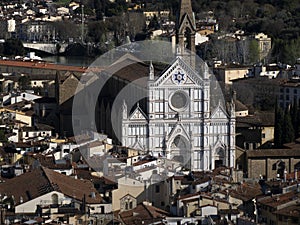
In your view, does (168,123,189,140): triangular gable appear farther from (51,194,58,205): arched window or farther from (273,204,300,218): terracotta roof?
(273,204,300,218): terracotta roof

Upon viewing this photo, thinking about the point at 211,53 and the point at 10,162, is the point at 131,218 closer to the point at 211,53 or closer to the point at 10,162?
the point at 10,162

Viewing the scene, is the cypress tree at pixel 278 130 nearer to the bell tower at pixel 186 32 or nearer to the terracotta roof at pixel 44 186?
the bell tower at pixel 186 32

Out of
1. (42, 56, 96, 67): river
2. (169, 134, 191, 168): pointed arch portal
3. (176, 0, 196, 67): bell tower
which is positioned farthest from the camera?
(42, 56, 96, 67): river

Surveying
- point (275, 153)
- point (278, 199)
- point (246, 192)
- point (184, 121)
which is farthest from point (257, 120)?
point (278, 199)

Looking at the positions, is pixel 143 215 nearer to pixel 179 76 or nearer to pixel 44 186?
pixel 44 186

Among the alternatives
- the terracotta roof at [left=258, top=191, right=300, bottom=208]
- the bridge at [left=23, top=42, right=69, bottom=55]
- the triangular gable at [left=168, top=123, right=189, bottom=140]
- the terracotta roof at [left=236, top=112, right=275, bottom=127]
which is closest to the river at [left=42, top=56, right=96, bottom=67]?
the bridge at [left=23, top=42, right=69, bottom=55]

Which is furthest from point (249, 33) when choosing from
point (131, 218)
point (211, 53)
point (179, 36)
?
point (131, 218)
